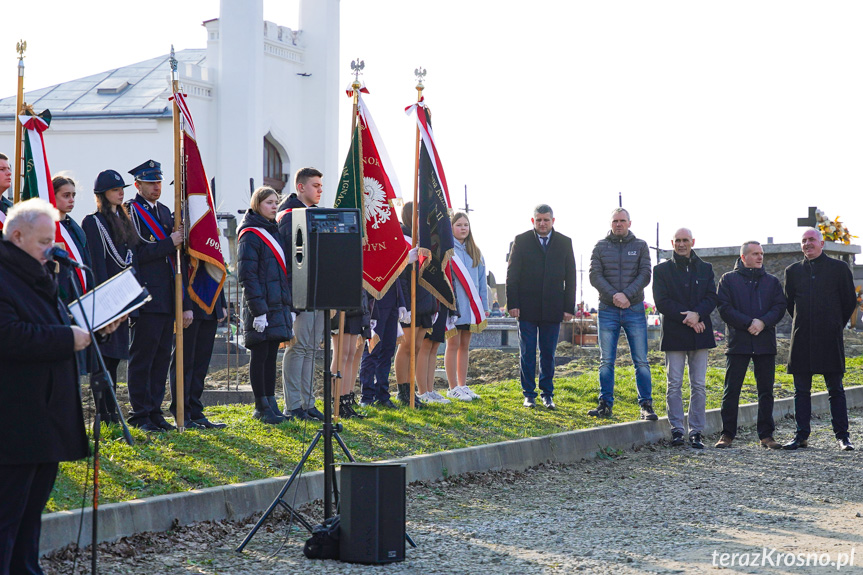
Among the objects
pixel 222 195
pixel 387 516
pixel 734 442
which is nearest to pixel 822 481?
pixel 734 442

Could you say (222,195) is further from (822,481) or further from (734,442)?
(822,481)

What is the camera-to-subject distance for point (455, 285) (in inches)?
510

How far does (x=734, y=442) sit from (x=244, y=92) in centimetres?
3005

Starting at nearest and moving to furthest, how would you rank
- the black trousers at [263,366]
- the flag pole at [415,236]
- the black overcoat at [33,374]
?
the black overcoat at [33,374] → the black trousers at [263,366] → the flag pole at [415,236]

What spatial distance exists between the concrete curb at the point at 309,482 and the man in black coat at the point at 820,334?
1626 mm

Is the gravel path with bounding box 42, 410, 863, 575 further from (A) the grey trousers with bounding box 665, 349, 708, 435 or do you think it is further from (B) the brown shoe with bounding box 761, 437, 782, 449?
(A) the grey trousers with bounding box 665, 349, 708, 435

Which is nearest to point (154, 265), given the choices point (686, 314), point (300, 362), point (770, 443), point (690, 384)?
point (300, 362)

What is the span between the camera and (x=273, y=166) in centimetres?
4138

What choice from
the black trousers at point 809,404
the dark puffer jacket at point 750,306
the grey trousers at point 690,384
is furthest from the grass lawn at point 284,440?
the black trousers at point 809,404

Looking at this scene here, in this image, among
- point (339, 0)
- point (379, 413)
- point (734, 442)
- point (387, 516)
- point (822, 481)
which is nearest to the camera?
Answer: point (387, 516)

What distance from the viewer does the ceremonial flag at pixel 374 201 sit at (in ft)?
34.0

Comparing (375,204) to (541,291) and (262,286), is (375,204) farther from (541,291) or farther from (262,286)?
(541,291)

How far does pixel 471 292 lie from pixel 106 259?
17.5 feet

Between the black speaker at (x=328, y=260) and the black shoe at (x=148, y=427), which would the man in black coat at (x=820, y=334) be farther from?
the black shoe at (x=148, y=427)
